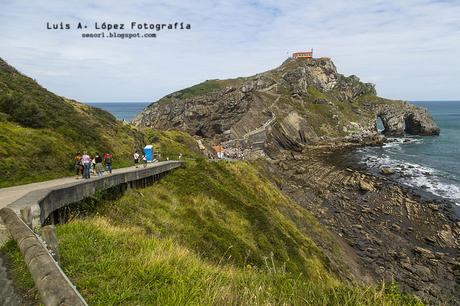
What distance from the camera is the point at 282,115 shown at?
323ft

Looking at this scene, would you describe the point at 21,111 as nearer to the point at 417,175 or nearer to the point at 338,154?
the point at 417,175

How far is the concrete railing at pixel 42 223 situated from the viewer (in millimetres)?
3812

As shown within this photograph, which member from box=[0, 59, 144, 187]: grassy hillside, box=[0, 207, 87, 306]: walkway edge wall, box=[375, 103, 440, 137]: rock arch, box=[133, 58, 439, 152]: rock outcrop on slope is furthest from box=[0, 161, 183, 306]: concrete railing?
box=[375, 103, 440, 137]: rock arch

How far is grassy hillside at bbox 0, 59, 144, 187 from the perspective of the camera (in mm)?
20875

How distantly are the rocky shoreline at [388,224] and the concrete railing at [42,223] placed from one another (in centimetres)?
1998

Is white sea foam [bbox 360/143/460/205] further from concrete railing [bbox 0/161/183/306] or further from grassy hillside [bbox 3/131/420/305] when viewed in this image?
concrete railing [bbox 0/161/183/306]

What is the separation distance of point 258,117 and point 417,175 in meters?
46.6

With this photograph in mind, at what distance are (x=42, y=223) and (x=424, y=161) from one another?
3335 inches

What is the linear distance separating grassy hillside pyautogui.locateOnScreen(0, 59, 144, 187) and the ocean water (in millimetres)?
50605

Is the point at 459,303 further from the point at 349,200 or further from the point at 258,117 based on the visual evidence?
the point at 258,117

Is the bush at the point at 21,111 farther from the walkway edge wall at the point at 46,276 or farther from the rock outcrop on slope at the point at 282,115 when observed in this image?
the rock outcrop on slope at the point at 282,115

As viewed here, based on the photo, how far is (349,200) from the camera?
162 feet

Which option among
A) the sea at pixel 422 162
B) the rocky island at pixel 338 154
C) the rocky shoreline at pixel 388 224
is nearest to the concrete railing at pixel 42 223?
the rocky island at pixel 338 154

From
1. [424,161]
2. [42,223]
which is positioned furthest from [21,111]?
[424,161]
